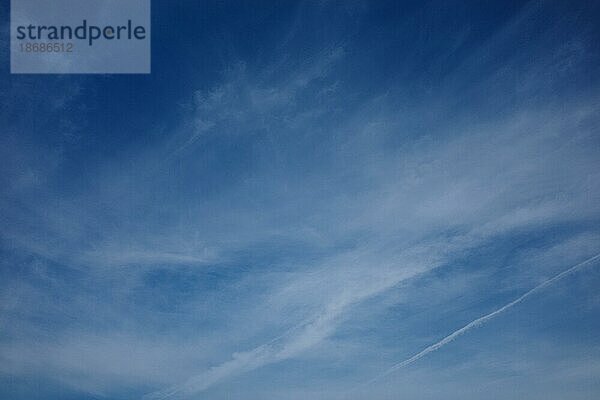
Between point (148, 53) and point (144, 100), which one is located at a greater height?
point (148, 53)

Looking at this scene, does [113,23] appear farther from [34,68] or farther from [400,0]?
[400,0]

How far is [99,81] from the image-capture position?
809cm

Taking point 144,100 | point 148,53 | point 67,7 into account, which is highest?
point 67,7

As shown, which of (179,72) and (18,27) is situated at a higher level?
(18,27)

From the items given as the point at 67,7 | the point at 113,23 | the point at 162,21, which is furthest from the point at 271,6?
the point at 67,7

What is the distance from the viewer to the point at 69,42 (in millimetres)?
7992

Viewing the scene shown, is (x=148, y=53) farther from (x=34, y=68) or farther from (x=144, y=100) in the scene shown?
(x=34, y=68)

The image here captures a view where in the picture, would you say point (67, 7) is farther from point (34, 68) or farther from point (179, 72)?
point (179, 72)

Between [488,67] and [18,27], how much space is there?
232 inches

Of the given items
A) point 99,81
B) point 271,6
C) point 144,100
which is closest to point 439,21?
point 271,6

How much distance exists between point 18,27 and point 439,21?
17.3 feet

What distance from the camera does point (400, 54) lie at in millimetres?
8117

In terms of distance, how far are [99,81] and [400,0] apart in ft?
12.9

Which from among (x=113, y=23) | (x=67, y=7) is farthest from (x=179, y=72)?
(x=67, y=7)
